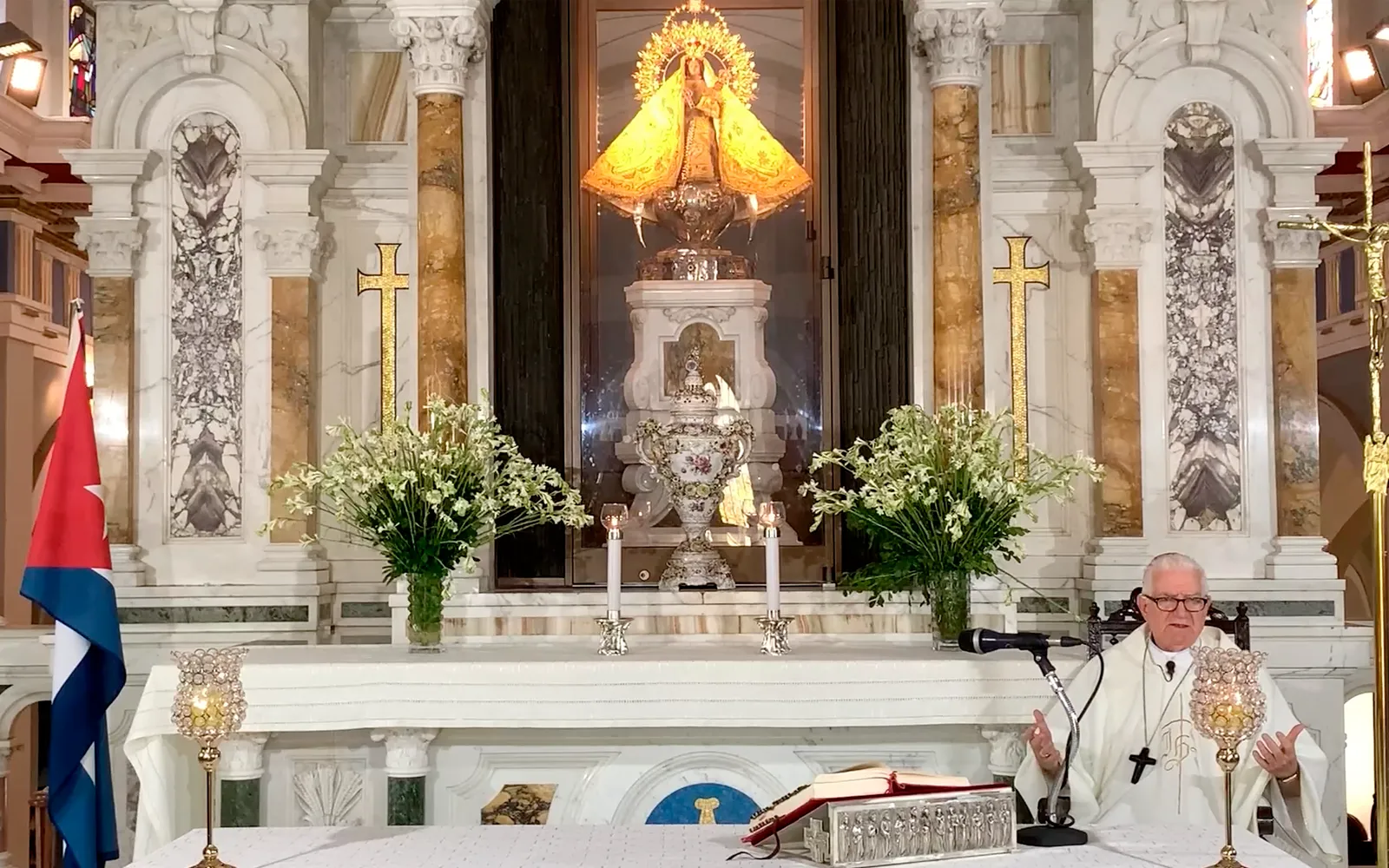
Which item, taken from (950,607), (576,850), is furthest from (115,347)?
(576,850)

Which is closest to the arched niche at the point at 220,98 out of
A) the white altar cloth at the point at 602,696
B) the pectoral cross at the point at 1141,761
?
the white altar cloth at the point at 602,696

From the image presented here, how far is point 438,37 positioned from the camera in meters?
8.03

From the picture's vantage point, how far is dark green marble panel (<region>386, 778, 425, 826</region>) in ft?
19.3

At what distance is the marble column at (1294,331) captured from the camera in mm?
8078

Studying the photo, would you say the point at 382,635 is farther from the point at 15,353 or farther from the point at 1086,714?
the point at 15,353

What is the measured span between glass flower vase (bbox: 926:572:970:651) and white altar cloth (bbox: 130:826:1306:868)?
2.40m

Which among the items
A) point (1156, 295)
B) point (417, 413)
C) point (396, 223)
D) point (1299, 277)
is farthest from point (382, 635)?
point (1299, 277)

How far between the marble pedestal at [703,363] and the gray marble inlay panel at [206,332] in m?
2.20

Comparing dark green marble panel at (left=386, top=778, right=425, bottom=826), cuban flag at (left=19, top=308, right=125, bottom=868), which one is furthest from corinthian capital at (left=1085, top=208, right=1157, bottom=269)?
cuban flag at (left=19, top=308, right=125, bottom=868)

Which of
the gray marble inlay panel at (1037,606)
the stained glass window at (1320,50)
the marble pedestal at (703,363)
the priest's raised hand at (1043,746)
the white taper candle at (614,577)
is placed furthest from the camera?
the stained glass window at (1320,50)

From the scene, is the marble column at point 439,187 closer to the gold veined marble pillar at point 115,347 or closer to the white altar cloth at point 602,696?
the gold veined marble pillar at point 115,347

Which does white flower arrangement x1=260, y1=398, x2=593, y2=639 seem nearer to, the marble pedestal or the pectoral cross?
the marble pedestal

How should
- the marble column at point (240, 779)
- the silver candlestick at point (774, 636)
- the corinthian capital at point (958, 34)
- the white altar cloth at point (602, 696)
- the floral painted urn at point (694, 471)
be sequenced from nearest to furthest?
the white altar cloth at point (602, 696) < the marble column at point (240, 779) < the silver candlestick at point (774, 636) < the floral painted urn at point (694, 471) < the corinthian capital at point (958, 34)

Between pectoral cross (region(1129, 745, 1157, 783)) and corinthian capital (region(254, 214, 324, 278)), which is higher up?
corinthian capital (region(254, 214, 324, 278))
